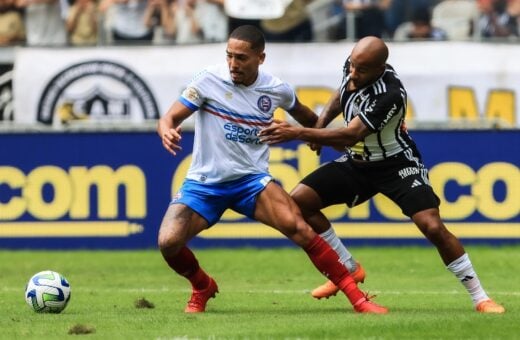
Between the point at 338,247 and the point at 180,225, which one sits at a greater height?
the point at 180,225

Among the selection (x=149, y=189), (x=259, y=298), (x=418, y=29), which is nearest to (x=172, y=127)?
(x=259, y=298)

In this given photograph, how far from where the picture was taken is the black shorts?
36.3 feet

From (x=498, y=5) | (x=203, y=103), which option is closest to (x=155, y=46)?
(x=498, y=5)

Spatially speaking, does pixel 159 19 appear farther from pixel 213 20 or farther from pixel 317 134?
pixel 317 134

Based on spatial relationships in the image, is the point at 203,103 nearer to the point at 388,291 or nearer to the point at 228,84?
the point at 228,84

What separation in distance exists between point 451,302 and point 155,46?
9.68m

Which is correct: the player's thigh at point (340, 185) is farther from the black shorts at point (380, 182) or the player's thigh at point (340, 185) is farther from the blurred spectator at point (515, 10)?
the blurred spectator at point (515, 10)

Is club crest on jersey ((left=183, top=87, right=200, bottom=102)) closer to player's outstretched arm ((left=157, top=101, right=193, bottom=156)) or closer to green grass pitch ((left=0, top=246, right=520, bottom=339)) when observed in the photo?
player's outstretched arm ((left=157, top=101, right=193, bottom=156))

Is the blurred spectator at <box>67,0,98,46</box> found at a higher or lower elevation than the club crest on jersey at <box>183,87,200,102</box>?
lower

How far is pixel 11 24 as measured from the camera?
70.3 ft

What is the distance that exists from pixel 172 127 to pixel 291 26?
1021 centimetres

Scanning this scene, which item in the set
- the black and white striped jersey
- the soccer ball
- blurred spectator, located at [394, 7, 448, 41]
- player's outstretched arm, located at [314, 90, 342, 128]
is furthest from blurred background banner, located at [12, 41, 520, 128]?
the soccer ball

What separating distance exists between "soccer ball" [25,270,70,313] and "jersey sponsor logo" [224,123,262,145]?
1857 mm

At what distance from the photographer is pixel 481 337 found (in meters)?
9.33
